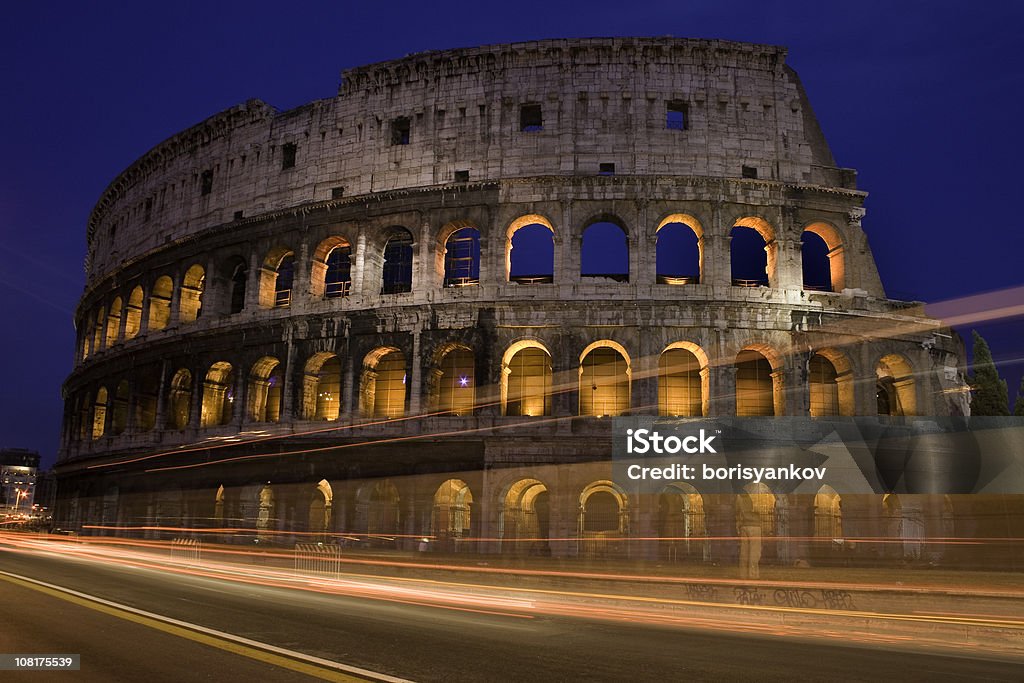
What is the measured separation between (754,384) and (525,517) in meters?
9.50

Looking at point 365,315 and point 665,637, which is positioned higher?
point 365,315

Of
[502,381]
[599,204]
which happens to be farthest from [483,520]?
[599,204]

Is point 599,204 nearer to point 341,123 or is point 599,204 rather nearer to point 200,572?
point 341,123

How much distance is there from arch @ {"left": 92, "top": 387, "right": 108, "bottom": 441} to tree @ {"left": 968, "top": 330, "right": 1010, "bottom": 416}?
3861cm

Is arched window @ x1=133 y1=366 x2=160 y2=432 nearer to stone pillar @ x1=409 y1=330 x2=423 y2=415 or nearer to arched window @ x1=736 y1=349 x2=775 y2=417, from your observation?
stone pillar @ x1=409 y1=330 x2=423 y2=415

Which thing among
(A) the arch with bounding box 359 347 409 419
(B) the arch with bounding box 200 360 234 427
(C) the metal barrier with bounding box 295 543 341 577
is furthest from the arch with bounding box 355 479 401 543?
(B) the arch with bounding box 200 360 234 427

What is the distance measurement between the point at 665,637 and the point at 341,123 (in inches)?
993

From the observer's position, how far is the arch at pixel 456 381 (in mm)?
27188

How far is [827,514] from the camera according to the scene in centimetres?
2412

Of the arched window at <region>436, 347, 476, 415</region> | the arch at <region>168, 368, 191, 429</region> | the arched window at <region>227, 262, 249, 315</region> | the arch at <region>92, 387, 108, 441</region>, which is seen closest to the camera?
the arched window at <region>436, 347, 476, 415</region>

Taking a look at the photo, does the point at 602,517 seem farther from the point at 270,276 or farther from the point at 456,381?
the point at 270,276

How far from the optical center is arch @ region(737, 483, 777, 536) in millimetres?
23938

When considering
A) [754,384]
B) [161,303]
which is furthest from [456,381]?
[161,303]

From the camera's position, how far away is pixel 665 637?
31.5 ft
